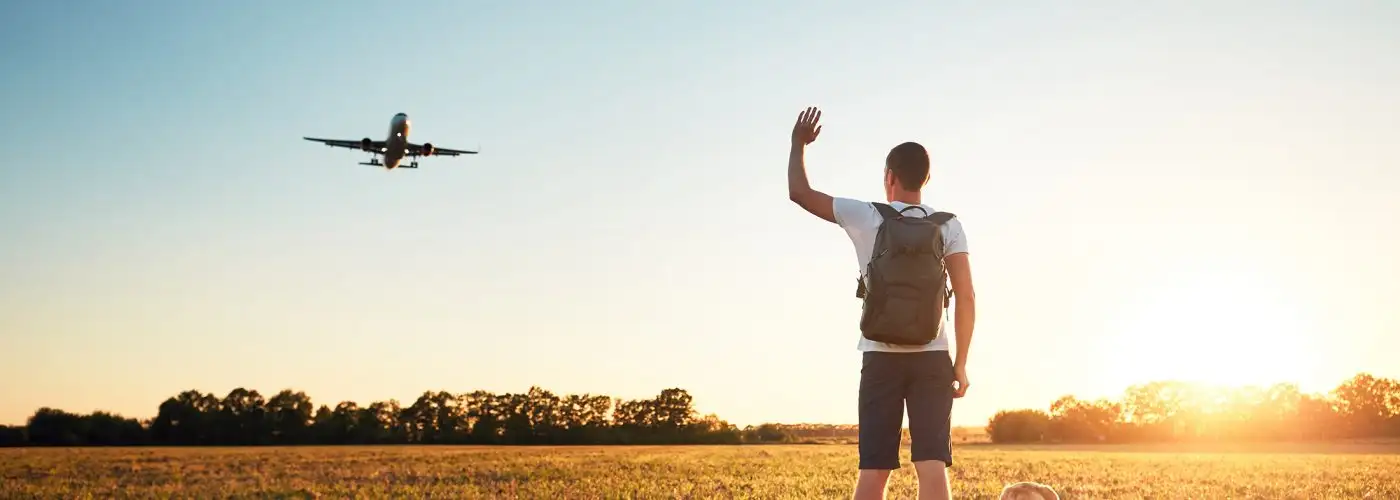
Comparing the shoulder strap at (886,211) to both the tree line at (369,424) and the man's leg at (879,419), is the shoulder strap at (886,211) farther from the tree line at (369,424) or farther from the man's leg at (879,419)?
the tree line at (369,424)

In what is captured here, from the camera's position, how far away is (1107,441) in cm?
8481

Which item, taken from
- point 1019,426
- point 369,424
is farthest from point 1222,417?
point 369,424

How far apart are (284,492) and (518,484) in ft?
12.0

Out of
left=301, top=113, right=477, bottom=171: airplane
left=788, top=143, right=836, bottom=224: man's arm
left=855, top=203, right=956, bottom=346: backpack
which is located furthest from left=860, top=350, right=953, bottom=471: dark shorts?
left=301, top=113, right=477, bottom=171: airplane

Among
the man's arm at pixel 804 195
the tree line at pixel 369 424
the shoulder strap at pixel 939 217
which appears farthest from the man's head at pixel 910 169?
the tree line at pixel 369 424

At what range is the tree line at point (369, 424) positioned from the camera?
261 ft

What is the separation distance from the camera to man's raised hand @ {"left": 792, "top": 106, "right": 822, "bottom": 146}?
16.3 feet

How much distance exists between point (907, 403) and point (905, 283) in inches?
23.3

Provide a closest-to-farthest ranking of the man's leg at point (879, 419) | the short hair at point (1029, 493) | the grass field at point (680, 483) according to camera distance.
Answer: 1. the man's leg at point (879, 419)
2. the short hair at point (1029, 493)
3. the grass field at point (680, 483)

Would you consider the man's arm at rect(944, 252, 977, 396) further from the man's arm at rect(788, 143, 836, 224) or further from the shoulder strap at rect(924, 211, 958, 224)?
the man's arm at rect(788, 143, 836, 224)

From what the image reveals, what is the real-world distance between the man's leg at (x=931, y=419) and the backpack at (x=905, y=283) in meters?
0.14

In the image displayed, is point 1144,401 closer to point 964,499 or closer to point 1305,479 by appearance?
point 1305,479

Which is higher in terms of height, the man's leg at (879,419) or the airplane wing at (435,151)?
the airplane wing at (435,151)

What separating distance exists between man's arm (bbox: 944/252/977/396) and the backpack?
109 millimetres
